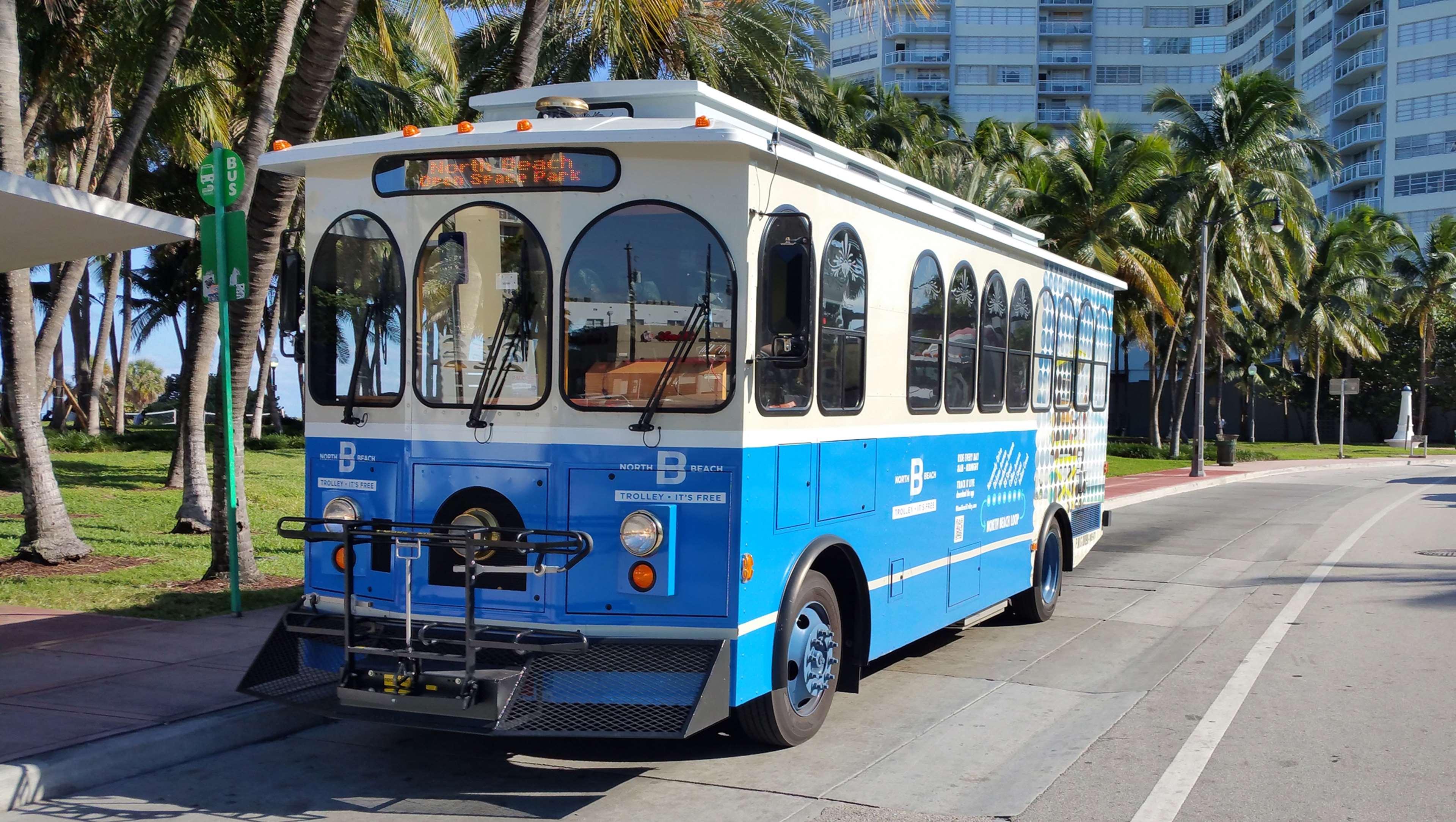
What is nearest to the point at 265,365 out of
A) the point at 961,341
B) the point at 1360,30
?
the point at 961,341

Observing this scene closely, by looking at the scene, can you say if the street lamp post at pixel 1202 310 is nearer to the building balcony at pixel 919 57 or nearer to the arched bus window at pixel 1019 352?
the arched bus window at pixel 1019 352

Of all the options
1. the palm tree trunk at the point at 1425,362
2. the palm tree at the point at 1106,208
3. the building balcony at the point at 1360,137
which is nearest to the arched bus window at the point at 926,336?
the palm tree at the point at 1106,208

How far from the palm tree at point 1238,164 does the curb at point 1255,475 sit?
4.07 metres

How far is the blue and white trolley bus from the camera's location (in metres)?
5.81

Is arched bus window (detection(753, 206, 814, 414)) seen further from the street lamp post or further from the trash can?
the trash can

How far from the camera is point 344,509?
6438 millimetres

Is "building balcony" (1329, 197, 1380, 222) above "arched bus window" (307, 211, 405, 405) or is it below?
above

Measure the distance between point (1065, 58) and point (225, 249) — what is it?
279ft

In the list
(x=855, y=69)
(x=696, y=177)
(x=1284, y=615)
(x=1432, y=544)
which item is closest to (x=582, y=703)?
(x=696, y=177)

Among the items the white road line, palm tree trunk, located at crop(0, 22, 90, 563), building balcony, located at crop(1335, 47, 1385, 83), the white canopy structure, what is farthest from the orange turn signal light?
building balcony, located at crop(1335, 47, 1385, 83)

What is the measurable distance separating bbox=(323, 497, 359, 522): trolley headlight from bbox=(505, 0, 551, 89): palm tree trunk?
7.01 m

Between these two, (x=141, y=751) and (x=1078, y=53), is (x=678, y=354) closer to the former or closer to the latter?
(x=141, y=751)

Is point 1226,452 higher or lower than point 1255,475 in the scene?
higher

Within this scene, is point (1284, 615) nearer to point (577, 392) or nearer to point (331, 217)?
point (577, 392)
